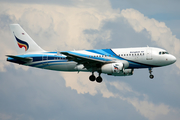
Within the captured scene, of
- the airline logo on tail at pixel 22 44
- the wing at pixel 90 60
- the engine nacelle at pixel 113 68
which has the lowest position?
the engine nacelle at pixel 113 68

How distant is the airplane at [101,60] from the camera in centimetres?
5900

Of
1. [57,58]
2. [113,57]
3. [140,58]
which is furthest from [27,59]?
[140,58]

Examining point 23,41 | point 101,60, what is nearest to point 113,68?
point 101,60

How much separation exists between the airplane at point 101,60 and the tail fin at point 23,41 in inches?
48.0

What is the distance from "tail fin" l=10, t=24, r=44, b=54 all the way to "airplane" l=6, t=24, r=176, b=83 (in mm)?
1219

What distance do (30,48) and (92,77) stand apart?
1597 centimetres

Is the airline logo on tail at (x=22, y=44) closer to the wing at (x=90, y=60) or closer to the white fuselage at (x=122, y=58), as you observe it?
the white fuselage at (x=122, y=58)

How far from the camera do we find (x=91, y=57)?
202 ft

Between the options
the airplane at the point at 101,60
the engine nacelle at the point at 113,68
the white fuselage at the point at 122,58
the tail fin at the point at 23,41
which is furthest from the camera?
the tail fin at the point at 23,41

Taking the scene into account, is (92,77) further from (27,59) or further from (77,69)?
(27,59)

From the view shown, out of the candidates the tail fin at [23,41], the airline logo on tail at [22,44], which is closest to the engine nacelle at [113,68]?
the tail fin at [23,41]

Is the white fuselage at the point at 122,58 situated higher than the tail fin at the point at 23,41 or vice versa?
the tail fin at the point at 23,41

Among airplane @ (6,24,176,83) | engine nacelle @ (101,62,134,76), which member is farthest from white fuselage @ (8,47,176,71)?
engine nacelle @ (101,62,134,76)

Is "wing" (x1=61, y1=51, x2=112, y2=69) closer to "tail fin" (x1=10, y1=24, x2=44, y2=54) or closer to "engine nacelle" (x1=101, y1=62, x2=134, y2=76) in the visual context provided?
"engine nacelle" (x1=101, y1=62, x2=134, y2=76)
